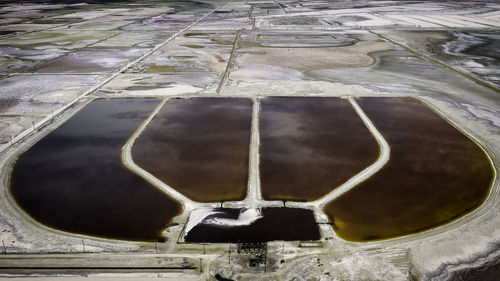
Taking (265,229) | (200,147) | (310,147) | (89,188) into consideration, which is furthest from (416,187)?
(89,188)

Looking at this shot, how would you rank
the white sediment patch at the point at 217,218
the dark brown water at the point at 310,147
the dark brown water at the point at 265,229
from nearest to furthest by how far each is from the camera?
1. the dark brown water at the point at 265,229
2. the white sediment patch at the point at 217,218
3. the dark brown water at the point at 310,147

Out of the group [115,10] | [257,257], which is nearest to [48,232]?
[257,257]

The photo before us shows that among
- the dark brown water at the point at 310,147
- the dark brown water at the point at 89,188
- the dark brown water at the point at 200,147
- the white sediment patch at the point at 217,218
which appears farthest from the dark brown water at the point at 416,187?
the dark brown water at the point at 89,188

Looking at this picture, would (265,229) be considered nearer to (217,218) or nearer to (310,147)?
(217,218)

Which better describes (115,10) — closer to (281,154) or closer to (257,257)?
(281,154)

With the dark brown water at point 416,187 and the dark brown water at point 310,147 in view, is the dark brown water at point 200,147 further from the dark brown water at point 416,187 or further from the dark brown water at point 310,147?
the dark brown water at point 416,187
